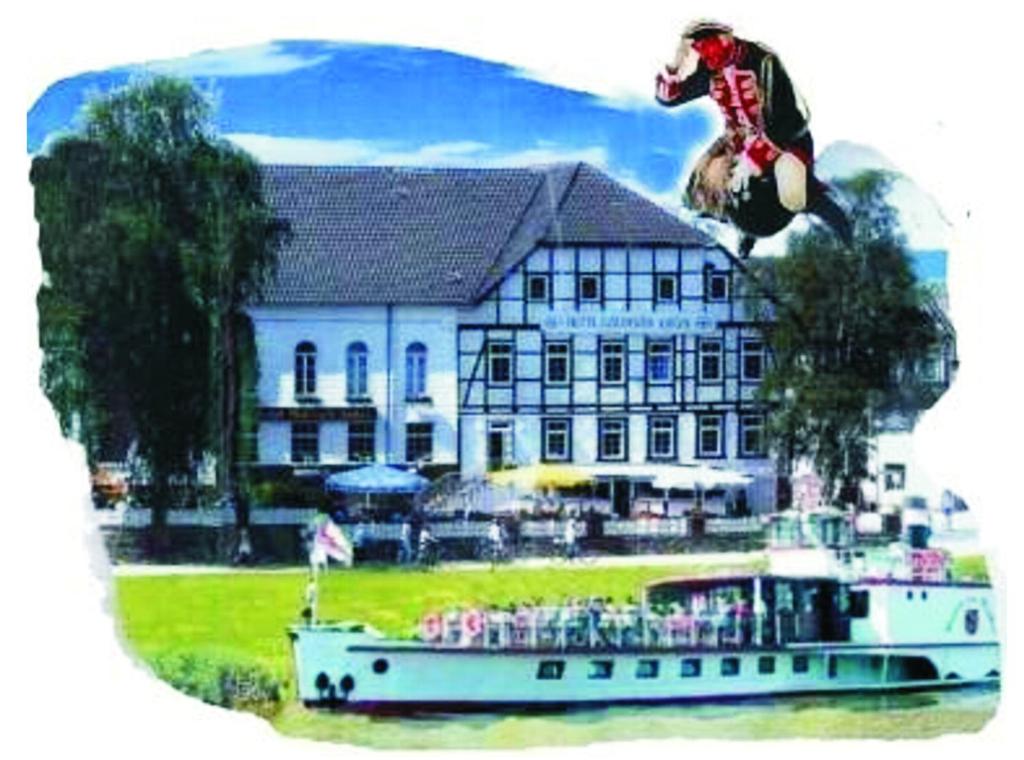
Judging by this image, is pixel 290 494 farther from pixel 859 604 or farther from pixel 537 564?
pixel 859 604

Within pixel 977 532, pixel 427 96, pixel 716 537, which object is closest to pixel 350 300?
pixel 427 96

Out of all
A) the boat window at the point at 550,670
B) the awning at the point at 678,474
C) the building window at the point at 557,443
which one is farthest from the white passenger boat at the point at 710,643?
the building window at the point at 557,443

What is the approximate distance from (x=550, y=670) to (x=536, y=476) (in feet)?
0.95

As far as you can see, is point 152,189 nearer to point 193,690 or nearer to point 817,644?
point 193,690

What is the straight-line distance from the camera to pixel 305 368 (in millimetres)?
4840

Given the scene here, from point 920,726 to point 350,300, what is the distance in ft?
3.56

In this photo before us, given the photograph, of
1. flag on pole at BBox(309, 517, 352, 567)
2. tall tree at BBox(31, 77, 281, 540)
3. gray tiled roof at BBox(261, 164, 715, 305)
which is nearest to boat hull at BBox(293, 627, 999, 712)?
flag on pole at BBox(309, 517, 352, 567)

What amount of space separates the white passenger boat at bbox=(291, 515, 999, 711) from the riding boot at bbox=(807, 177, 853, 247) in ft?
1.39

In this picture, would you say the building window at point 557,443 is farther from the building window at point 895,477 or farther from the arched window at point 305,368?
the building window at point 895,477

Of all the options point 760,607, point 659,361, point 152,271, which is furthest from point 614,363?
point 152,271

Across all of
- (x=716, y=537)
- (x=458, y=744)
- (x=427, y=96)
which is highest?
A: (x=427, y=96)

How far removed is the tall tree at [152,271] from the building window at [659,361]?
579 mm

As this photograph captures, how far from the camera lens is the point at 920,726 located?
5.04 metres

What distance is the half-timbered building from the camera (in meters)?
4.84
